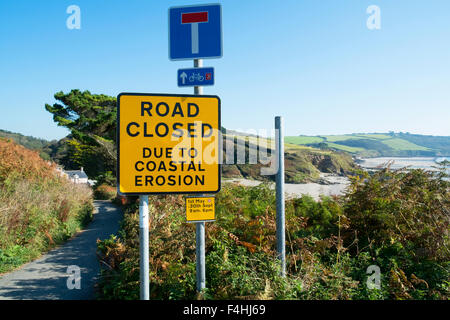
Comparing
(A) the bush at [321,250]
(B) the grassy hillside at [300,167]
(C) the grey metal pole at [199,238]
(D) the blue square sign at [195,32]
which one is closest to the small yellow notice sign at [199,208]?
(C) the grey metal pole at [199,238]

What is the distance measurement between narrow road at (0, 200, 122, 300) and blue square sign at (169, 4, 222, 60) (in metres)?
3.70

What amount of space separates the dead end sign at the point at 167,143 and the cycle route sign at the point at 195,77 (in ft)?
0.86

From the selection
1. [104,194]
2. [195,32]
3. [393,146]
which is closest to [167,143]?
[195,32]

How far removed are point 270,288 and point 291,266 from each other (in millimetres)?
955

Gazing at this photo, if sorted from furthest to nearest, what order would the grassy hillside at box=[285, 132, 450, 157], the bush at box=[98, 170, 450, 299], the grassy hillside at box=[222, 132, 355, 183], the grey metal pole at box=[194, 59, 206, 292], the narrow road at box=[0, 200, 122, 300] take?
the grassy hillside at box=[285, 132, 450, 157], the grassy hillside at box=[222, 132, 355, 183], the narrow road at box=[0, 200, 122, 300], the bush at box=[98, 170, 450, 299], the grey metal pole at box=[194, 59, 206, 292]

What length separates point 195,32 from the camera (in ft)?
9.46

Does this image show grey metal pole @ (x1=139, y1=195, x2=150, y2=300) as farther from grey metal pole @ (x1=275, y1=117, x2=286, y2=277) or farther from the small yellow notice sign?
grey metal pole @ (x1=275, y1=117, x2=286, y2=277)

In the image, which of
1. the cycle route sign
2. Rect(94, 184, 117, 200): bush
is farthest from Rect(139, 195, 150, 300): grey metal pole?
Rect(94, 184, 117, 200): bush

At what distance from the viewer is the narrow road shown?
431cm

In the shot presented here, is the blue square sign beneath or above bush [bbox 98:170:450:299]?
above

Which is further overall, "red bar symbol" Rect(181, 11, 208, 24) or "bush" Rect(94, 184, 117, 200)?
"bush" Rect(94, 184, 117, 200)

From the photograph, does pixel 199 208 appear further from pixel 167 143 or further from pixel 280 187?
pixel 280 187

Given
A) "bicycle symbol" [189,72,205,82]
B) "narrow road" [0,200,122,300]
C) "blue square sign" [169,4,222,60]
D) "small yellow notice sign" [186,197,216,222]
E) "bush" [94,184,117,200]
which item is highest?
"blue square sign" [169,4,222,60]
